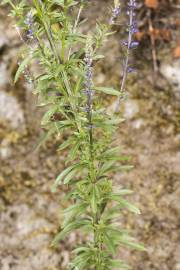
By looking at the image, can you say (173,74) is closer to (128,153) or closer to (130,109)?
(130,109)

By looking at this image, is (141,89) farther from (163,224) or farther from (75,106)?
(75,106)

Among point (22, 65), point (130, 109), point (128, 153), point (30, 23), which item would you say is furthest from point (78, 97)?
point (130, 109)

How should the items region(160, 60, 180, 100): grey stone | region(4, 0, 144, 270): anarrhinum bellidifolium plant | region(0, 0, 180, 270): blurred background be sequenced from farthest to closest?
region(160, 60, 180, 100): grey stone
region(0, 0, 180, 270): blurred background
region(4, 0, 144, 270): anarrhinum bellidifolium plant

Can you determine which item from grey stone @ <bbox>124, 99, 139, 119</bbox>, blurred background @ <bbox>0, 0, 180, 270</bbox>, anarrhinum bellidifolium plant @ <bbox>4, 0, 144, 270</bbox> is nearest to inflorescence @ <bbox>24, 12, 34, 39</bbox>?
anarrhinum bellidifolium plant @ <bbox>4, 0, 144, 270</bbox>

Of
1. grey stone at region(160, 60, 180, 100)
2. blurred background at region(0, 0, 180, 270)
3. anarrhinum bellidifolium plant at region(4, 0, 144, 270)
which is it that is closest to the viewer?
anarrhinum bellidifolium plant at region(4, 0, 144, 270)

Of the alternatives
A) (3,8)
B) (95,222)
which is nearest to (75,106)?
(95,222)

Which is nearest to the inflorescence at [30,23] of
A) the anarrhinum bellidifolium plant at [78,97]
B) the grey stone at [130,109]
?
the anarrhinum bellidifolium plant at [78,97]

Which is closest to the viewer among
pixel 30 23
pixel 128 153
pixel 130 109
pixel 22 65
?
pixel 30 23

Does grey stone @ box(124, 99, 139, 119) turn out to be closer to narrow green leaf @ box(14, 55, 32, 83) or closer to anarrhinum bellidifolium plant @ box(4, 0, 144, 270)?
anarrhinum bellidifolium plant @ box(4, 0, 144, 270)

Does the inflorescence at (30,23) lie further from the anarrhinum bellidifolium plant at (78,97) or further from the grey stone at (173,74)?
the grey stone at (173,74)
